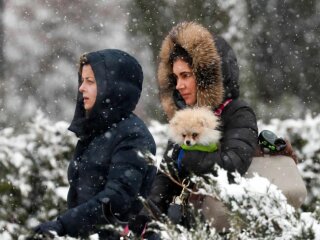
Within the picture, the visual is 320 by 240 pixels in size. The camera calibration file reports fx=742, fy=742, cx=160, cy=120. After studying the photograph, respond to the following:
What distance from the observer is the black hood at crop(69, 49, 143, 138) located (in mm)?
3865

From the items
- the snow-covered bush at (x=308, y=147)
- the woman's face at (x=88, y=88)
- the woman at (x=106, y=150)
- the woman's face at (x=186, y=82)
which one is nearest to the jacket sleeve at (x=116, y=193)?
the woman at (x=106, y=150)

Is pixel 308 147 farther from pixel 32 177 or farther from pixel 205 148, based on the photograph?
pixel 205 148

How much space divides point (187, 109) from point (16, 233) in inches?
84.7

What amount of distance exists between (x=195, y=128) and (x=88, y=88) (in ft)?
2.37

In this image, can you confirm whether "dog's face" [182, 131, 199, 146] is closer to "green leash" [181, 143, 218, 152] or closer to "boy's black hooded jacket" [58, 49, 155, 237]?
"green leash" [181, 143, 218, 152]

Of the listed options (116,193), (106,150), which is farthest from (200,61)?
(116,193)

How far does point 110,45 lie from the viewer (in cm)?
1630

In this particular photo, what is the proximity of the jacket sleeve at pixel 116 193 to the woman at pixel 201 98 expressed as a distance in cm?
63

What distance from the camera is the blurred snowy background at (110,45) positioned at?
6340mm

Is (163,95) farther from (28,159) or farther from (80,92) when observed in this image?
(28,159)

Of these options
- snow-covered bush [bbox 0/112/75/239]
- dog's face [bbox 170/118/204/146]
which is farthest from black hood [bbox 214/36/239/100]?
snow-covered bush [bbox 0/112/75/239]

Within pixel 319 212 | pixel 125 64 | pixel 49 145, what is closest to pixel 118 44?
pixel 49 145

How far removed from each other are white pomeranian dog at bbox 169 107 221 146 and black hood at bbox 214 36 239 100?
0.28m

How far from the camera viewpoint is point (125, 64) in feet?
13.0
